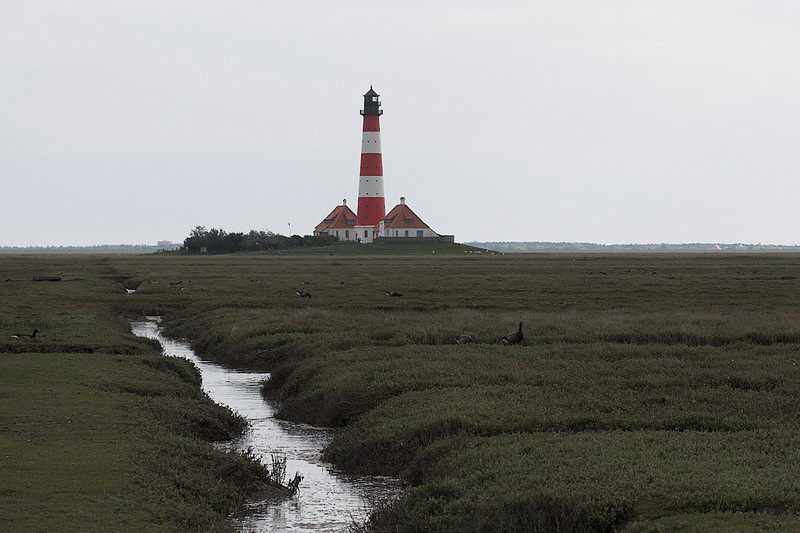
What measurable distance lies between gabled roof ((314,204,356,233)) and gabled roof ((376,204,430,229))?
283 inches

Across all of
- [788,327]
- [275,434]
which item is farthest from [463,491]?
[788,327]

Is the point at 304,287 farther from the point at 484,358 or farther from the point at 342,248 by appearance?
the point at 342,248

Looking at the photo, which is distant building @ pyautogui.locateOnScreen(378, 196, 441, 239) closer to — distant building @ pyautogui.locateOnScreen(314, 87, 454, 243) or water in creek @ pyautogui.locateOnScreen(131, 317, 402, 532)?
distant building @ pyautogui.locateOnScreen(314, 87, 454, 243)

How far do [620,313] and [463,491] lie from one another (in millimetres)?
26631

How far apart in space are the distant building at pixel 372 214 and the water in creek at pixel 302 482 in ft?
354

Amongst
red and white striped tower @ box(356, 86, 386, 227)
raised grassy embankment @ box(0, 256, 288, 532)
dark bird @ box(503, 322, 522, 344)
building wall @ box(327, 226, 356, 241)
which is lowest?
raised grassy embankment @ box(0, 256, 288, 532)

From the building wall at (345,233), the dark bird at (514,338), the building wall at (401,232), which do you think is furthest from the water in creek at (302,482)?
the building wall at (345,233)

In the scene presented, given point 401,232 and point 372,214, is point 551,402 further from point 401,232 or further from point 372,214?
point 401,232

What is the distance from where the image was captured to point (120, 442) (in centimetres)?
1738

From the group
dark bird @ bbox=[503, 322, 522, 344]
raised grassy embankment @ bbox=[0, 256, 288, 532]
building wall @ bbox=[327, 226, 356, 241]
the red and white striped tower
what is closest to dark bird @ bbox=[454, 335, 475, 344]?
dark bird @ bbox=[503, 322, 522, 344]

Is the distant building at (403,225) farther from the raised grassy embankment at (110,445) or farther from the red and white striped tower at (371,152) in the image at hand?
the raised grassy embankment at (110,445)

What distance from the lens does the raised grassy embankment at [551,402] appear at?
44.9 feet

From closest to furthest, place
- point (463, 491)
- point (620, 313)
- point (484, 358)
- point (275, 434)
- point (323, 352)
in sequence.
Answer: point (463, 491) < point (275, 434) < point (484, 358) < point (323, 352) < point (620, 313)

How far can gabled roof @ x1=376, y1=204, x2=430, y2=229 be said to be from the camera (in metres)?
149
